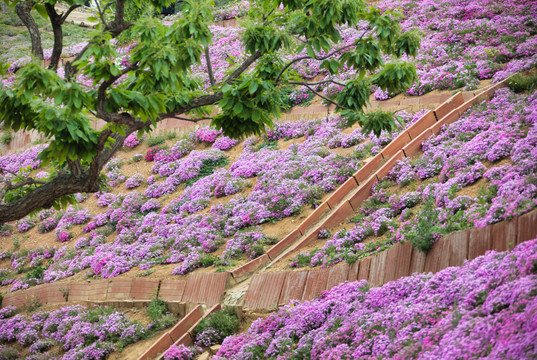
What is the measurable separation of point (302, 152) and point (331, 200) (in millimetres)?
3436

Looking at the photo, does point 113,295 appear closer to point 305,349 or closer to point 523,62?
point 305,349

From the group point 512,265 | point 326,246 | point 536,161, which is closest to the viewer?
point 512,265

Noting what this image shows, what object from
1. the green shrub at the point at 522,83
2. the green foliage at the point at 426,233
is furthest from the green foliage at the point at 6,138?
the green foliage at the point at 426,233

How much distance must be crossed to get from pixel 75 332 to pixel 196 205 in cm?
465

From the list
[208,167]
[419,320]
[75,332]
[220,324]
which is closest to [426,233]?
[419,320]

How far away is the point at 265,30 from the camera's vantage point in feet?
25.3

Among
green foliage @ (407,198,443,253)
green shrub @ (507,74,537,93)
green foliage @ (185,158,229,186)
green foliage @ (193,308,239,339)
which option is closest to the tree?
green foliage @ (407,198,443,253)

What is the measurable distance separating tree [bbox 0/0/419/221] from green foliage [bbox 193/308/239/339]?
3123 millimetres

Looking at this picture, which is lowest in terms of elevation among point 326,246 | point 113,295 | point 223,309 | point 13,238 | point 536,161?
point 13,238

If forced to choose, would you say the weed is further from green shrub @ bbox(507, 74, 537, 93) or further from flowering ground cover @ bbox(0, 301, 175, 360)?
green shrub @ bbox(507, 74, 537, 93)

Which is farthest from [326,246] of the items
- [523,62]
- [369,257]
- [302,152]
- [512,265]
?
[523,62]

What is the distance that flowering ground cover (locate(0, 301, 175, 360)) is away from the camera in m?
10.5

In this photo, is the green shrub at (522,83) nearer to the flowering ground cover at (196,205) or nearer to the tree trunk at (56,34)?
the flowering ground cover at (196,205)

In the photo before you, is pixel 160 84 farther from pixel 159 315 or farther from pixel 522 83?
pixel 522 83
